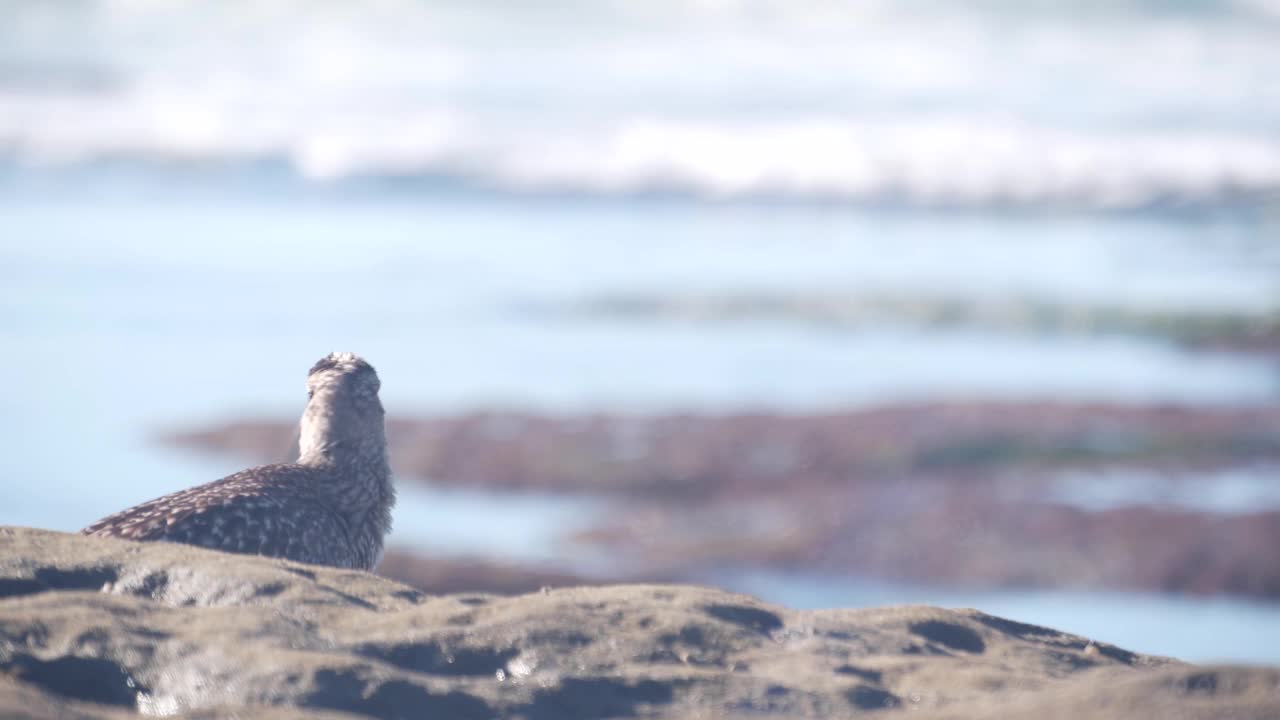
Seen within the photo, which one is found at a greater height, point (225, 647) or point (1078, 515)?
point (1078, 515)

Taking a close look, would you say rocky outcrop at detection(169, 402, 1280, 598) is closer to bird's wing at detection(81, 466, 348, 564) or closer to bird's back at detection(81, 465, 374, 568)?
bird's back at detection(81, 465, 374, 568)

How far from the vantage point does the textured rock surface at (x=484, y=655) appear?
448cm

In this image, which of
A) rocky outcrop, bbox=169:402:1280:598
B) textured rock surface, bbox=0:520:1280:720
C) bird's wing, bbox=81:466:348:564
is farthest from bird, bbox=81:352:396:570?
rocky outcrop, bbox=169:402:1280:598

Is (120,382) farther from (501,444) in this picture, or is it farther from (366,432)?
(366,432)

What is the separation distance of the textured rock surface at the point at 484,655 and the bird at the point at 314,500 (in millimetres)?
931

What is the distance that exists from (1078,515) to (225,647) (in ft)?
57.9

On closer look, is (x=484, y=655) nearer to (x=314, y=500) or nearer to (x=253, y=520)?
(x=253, y=520)

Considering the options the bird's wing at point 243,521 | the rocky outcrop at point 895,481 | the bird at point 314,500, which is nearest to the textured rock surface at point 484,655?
the bird's wing at point 243,521

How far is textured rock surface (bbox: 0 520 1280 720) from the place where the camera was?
448cm

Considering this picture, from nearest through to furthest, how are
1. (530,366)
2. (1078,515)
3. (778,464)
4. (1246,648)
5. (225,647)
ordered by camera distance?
(225,647), (1246,648), (1078,515), (778,464), (530,366)

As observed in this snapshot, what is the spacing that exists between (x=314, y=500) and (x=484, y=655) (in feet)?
9.96

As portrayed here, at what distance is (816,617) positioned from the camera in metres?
5.55

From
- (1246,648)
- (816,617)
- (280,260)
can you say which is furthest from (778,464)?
(280,260)

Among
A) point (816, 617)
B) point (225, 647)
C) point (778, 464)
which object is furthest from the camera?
point (778, 464)
